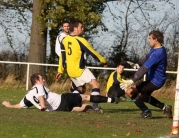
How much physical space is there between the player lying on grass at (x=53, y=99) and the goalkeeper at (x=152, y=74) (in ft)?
2.21

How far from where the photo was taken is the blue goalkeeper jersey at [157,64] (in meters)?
12.9

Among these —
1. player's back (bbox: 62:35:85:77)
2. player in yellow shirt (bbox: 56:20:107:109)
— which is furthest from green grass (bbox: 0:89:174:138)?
player's back (bbox: 62:35:85:77)

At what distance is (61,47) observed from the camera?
14703 mm

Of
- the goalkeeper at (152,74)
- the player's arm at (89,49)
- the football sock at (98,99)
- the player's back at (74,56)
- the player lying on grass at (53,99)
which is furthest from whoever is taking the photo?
the football sock at (98,99)

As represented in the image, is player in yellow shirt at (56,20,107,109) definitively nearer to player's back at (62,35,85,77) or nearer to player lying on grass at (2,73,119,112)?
player's back at (62,35,85,77)

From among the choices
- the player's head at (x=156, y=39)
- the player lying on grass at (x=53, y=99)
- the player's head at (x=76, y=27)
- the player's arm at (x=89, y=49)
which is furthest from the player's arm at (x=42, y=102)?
the player's head at (x=156, y=39)

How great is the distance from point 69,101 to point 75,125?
3.09 metres

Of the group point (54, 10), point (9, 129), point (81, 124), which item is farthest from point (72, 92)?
point (54, 10)

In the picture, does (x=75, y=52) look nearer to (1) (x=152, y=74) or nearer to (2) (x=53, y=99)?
(2) (x=53, y=99)

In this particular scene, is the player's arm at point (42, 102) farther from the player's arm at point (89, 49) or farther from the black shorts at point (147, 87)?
the black shorts at point (147, 87)

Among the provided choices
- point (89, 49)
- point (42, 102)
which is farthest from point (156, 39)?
point (42, 102)

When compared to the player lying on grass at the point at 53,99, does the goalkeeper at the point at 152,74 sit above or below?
above

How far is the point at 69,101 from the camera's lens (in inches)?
560

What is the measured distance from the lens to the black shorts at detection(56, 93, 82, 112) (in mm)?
A: 14141
